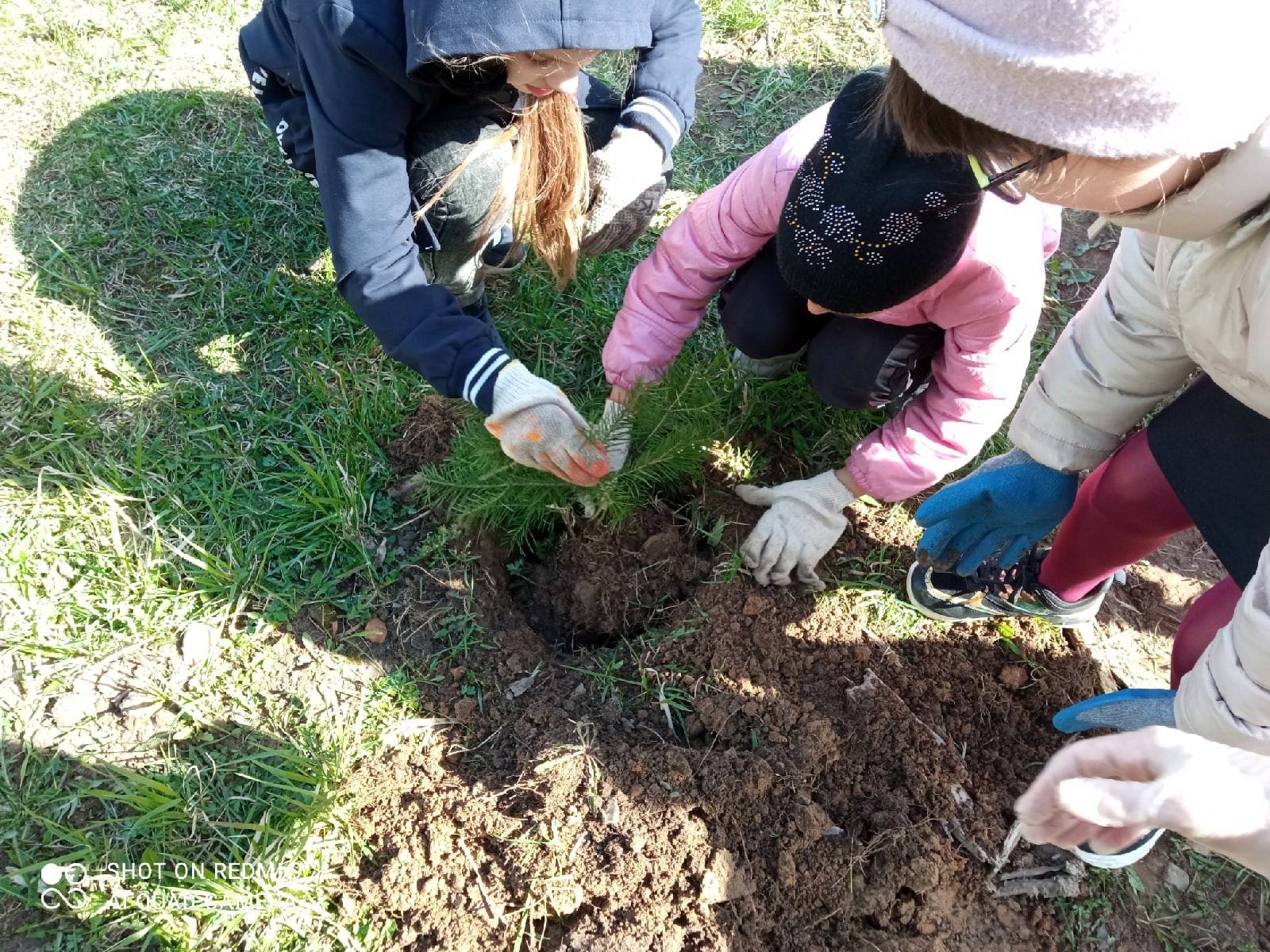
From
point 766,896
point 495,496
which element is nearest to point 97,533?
point 495,496

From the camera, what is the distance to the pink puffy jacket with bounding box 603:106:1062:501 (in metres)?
1.67

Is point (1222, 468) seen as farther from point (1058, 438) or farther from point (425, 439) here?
point (425, 439)

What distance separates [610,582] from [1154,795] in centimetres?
118

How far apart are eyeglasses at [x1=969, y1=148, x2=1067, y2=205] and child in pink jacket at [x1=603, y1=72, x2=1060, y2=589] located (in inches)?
8.2

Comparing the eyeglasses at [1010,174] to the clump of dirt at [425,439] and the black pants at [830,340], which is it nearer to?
the black pants at [830,340]

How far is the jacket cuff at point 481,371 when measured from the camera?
178 centimetres

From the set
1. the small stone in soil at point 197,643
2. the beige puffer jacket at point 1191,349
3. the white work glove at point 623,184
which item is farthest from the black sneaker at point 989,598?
the small stone in soil at point 197,643

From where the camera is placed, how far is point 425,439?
2.15 meters

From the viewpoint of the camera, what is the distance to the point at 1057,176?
1054mm

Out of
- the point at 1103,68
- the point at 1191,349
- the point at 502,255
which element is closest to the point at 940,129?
the point at 1103,68

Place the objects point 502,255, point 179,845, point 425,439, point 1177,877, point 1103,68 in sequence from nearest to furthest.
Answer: point 1103,68, point 179,845, point 1177,877, point 425,439, point 502,255

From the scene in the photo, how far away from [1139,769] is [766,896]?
2.60 ft

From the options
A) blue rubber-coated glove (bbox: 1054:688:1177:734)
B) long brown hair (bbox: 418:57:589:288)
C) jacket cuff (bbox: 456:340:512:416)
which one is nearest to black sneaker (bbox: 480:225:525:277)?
long brown hair (bbox: 418:57:589:288)

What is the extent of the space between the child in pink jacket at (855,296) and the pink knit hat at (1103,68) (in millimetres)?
443
